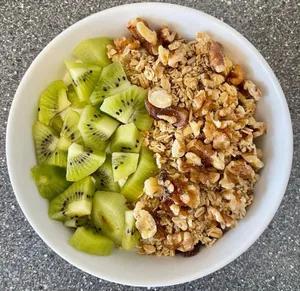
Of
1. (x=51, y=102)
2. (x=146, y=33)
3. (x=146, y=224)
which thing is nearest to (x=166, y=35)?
(x=146, y=33)

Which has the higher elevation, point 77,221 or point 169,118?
point 169,118

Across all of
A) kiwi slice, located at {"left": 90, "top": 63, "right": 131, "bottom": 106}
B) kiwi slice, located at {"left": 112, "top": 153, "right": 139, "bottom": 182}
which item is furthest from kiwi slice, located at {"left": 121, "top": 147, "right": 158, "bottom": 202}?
kiwi slice, located at {"left": 90, "top": 63, "right": 131, "bottom": 106}

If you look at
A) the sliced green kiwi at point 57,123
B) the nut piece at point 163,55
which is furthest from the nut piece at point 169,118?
the sliced green kiwi at point 57,123

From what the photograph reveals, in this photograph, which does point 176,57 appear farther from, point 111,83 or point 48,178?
point 48,178

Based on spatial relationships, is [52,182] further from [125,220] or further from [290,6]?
[290,6]

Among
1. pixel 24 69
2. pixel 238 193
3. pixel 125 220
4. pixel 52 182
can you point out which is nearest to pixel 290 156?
pixel 238 193

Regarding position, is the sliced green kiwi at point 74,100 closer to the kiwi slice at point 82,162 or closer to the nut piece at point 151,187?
the kiwi slice at point 82,162

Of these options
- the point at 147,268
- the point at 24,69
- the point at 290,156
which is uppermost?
the point at 290,156
